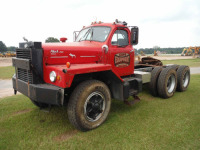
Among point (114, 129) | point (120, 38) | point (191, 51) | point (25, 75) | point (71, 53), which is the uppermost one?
point (191, 51)

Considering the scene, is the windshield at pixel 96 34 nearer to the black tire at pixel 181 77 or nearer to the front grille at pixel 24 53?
the front grille at pixel 24 53

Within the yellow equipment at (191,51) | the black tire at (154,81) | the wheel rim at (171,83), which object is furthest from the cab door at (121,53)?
the yellow equipment at (191,51)

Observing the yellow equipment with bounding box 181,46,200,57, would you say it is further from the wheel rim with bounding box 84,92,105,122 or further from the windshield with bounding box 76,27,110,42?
the wheel rim with bounding box 84,92,105,122

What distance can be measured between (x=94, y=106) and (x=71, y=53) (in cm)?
129

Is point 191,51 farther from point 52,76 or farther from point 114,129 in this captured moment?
point 52,76

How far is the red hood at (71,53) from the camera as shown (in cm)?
324

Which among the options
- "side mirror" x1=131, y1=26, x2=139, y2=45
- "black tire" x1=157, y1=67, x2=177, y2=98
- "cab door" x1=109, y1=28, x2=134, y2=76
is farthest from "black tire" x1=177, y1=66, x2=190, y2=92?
"side mirror" x1=131, y1=26, x2=139, y2=45

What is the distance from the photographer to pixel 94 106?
3.44m

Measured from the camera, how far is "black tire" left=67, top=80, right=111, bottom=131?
10.1ft

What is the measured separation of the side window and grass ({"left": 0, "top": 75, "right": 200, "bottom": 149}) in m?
1.87

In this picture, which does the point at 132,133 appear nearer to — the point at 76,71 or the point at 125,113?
the point at 125,113

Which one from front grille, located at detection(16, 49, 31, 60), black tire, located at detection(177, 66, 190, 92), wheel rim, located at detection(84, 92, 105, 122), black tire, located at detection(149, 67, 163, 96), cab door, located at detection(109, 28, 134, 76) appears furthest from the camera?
black tire, located at detection(177, 66, 190, 92)

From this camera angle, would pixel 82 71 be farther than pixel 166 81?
No

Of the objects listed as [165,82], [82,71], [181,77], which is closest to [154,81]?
[165,82]
